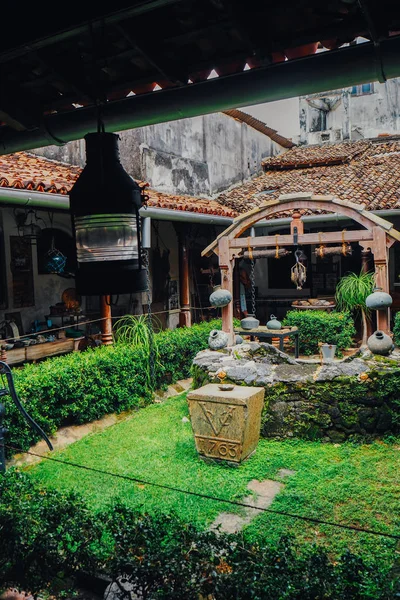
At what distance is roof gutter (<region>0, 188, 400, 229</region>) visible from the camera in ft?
24.5

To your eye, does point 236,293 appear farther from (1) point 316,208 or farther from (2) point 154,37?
(2) point 154,37

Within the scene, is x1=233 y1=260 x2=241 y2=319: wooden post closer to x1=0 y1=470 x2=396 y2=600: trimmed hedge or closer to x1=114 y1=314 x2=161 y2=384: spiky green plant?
x1=114 y1=314 x2=161 y2=384: spiky green plant

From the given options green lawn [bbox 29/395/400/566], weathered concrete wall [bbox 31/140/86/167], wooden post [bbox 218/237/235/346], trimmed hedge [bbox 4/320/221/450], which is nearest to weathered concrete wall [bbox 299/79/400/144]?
weathered concrete wall [bbox 31/140/86/167]

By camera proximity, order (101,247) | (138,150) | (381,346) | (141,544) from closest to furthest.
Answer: (101,247), (141,544), (381,346), (138,150)

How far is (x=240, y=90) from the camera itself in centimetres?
224

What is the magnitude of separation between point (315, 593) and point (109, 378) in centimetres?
619

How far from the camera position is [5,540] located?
325cm

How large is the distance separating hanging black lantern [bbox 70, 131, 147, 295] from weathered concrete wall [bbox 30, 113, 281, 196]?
953cm

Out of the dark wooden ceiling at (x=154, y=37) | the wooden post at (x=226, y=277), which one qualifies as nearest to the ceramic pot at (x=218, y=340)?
the wooden post at (x=226, y=277)

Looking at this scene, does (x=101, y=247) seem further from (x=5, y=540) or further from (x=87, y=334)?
(x=87, y=334)

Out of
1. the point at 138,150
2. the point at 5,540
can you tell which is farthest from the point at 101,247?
the point at 138,150

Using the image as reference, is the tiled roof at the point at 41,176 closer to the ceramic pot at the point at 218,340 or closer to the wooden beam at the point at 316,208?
the wooden beam at the point at 316,208

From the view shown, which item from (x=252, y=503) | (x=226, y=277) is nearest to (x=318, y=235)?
(x=226, y=277)

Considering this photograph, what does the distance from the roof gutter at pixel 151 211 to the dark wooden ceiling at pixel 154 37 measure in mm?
3857
